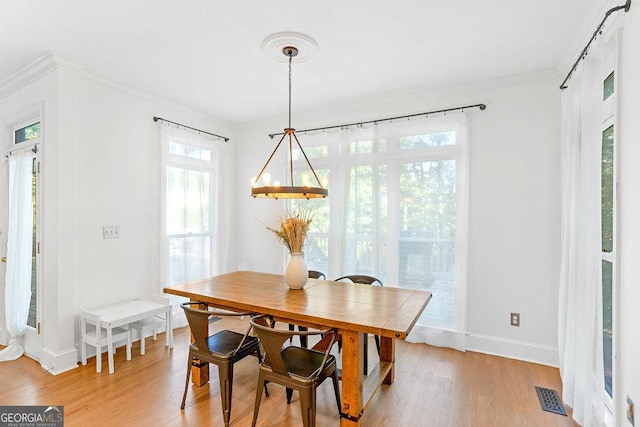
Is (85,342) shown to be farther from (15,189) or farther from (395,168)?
(395,168)

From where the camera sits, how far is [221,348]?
2.29 meters

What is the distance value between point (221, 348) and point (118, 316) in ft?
4.11

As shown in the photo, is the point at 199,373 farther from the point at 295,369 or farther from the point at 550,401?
the point at 550,401

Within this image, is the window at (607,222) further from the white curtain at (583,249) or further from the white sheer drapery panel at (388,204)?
the white sheer drapery panel at (388,204)

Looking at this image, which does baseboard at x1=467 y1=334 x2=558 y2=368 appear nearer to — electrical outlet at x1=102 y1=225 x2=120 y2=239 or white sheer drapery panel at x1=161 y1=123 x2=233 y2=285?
white sheer drapery panel at x1=161 y1=123 x2=233 y2=285

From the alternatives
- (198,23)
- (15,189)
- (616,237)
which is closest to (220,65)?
(198,23)

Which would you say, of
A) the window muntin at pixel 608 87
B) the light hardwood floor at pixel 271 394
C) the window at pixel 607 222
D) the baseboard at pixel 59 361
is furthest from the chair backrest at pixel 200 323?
the window muntin at pixel 608 87

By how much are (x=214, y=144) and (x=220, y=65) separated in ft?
5.34

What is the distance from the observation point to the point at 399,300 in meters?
2.30

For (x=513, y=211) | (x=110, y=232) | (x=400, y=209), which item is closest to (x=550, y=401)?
(x=513, y=211)

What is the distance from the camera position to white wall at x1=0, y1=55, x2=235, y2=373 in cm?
281

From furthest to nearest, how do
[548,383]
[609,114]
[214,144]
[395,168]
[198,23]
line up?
[214,144]
[395,168]
[548,383]
[198,23]
[609,114]

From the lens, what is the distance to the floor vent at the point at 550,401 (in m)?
2.27

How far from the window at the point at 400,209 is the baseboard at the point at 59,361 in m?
2.54
